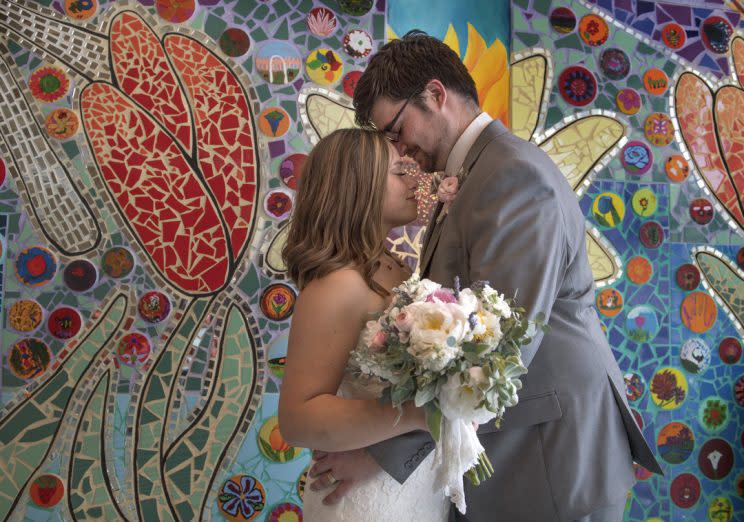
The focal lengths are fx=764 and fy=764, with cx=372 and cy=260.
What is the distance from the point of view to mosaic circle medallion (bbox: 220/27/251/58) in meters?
3.81

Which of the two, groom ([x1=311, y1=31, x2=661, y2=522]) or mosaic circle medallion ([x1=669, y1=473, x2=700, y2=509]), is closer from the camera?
groom ([x1=311, y1=31, x2=661, y2=522])

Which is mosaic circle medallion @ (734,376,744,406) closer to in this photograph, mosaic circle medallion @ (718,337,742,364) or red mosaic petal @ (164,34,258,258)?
mosaic circle medallion @ (718,337,742,364)

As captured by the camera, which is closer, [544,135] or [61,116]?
[61,116]

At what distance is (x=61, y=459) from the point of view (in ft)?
11.7

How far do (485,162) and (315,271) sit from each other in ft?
1.91

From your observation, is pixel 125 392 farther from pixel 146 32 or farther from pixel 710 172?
pixel 710 172

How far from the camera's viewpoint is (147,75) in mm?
3760

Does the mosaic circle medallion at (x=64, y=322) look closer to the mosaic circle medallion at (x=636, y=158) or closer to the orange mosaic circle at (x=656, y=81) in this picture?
the mosaic circle medallion at (x=636, y=158)

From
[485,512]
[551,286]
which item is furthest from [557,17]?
[485,512]

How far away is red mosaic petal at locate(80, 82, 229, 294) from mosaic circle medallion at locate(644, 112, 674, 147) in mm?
2385

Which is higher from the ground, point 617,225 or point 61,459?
point 617,225

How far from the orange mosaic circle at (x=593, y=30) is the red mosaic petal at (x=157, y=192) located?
2.22m

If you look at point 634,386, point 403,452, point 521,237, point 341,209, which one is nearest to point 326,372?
point 403,452

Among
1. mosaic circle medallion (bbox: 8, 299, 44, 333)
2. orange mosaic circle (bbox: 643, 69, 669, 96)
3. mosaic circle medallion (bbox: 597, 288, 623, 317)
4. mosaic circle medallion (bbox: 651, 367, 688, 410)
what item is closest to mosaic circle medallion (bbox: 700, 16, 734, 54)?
orange mosaic circle (bbox: 643, 69, 669, 96)
